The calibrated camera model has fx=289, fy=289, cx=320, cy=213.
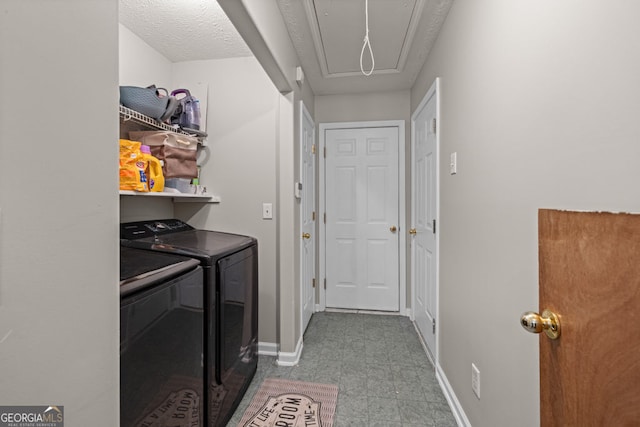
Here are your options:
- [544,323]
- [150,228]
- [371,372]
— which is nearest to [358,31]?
[150,228]

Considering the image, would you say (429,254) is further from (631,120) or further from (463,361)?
(631,120)

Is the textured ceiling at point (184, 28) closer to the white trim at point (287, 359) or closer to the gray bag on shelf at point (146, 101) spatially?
the gray bag on shelf at point (146, 101)

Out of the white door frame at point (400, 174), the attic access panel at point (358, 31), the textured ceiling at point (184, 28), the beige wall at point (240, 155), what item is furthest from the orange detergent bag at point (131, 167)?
the white door frame at point (400, 174)

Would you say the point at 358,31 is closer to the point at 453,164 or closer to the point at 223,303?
the point at 453,164

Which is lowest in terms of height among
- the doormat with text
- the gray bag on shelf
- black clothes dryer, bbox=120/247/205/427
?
the doormat with text

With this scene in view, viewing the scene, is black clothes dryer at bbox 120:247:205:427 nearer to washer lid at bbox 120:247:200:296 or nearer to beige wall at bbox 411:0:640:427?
washer lid at bbox 120:247:200:296

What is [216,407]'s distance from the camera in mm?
1506

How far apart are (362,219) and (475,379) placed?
204 cm

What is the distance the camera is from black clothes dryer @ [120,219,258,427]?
1469 millimetres

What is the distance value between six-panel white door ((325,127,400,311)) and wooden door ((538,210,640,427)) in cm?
253

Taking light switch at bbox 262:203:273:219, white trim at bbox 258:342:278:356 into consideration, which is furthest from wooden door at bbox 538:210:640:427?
white trim at bbox 258:342:278:356

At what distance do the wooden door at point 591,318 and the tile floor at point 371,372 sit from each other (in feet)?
3.99

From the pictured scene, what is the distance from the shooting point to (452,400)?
175cm

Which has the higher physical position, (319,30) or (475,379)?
(319,30)
